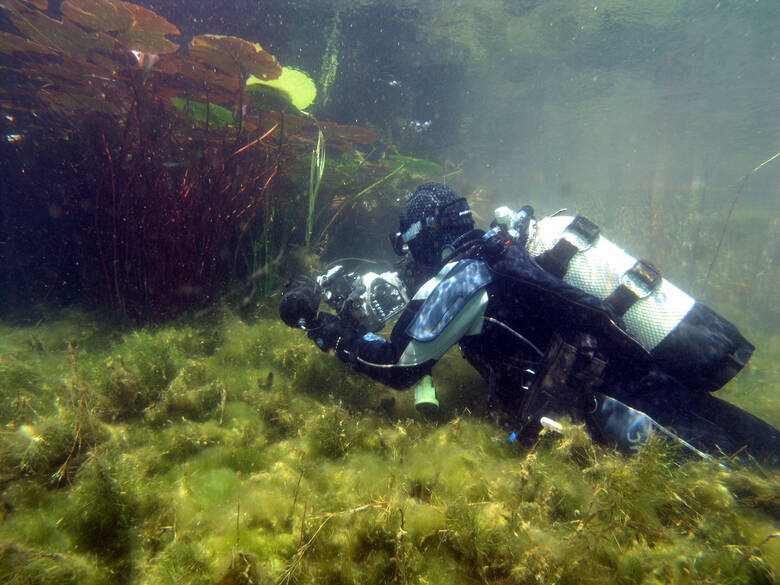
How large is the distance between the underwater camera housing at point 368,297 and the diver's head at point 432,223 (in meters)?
0.38

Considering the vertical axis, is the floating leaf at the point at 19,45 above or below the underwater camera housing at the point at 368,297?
above

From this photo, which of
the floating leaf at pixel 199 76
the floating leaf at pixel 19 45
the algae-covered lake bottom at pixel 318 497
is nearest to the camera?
the algae-covered lake bottom at pixel 318 497

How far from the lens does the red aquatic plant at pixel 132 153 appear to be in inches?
166

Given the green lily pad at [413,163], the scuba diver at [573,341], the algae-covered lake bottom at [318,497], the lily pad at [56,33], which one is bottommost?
the algae-covered lake bottom at [318,497]

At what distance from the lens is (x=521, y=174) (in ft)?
173

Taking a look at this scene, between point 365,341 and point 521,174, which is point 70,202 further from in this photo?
point 521,174

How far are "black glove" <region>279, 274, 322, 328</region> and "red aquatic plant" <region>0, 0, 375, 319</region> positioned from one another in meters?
2.06

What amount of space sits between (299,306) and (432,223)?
137 centimetres

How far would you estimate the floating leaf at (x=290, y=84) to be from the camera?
5.19 m

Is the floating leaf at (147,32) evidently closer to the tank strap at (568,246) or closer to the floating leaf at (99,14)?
the floating leaf at (99,14)

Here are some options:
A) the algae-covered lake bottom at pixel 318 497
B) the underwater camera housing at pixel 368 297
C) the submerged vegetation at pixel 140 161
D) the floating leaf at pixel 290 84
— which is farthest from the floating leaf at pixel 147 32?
the algae-covered lake bottom at pixel 318 497

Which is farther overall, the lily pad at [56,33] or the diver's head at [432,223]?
the lily pad at [56,33]

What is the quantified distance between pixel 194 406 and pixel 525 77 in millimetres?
29043

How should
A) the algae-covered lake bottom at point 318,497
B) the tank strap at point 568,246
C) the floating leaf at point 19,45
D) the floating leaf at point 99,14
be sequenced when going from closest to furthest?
1. the algae-covered lake bottom at point 318,497
2. the tank strap at point 568,246
3. the floating leaf at point 99,14
4. the floating leaf at point 19,45
